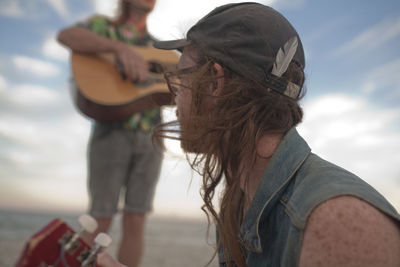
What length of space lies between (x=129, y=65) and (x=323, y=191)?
7.30 ft

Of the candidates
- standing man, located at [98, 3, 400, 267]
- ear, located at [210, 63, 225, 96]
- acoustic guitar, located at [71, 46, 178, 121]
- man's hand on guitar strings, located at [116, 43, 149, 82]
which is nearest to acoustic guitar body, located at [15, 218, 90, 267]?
standing man, located at [98, 3, 400, 267]

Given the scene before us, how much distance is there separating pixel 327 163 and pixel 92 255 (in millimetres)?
836

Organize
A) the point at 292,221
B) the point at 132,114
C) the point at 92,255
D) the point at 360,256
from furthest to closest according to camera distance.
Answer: the point at 132,114 → the point at 92,255 → the point at 292,221 → the point at 360,256

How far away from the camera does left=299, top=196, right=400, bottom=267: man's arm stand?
74 centimetres

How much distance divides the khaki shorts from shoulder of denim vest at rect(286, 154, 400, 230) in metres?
1.82

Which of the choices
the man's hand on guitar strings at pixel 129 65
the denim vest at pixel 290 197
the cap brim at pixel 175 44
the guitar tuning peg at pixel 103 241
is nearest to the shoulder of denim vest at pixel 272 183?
the denim vest at pixel 290 197

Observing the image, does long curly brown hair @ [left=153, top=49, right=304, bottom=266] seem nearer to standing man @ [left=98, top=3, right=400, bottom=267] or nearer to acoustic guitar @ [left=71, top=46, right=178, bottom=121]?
standing man @ [left=98, top=3, right=400, bottom=267]

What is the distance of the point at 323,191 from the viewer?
0.81 metres

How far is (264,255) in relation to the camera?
3.35 ft

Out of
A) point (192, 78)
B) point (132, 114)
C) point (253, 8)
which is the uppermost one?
point (253, 8)

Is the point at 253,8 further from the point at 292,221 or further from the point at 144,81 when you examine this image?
the point at 144,81

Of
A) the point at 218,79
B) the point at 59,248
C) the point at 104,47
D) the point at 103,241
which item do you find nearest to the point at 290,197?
the point at 218,79

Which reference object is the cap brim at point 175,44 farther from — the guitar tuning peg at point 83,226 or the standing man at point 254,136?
the guitar tuning peg at point 83,226

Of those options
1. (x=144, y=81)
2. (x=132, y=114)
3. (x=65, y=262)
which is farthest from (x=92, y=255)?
(x=144, y=81)
